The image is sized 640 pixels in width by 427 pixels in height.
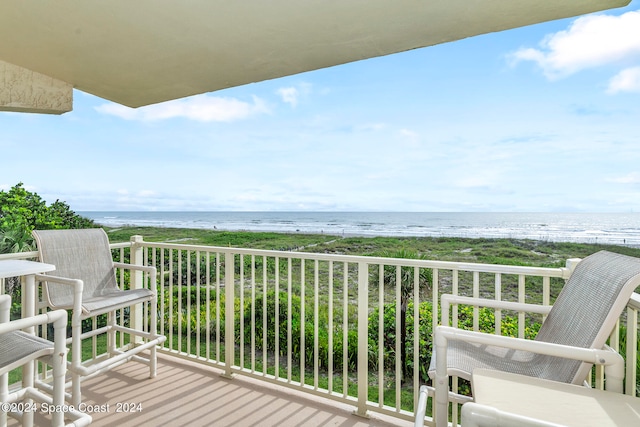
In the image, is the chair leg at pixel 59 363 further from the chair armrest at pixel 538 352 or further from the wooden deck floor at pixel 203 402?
the chair armrest at pixel 538 352

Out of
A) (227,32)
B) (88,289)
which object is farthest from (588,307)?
(88,289)

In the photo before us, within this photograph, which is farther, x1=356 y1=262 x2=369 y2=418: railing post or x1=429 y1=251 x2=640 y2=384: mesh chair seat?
x1=356 y1=262 x2=369 y2=418: railing post

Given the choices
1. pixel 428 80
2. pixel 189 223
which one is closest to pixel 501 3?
pixel 428 80

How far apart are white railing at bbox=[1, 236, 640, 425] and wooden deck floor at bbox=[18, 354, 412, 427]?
9 centimetres

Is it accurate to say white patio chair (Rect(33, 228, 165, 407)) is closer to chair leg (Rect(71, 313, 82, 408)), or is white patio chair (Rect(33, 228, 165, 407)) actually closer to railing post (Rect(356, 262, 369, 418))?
chair leg (Rect(71, 313, 82, 408))

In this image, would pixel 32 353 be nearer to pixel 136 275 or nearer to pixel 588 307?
pixel 136 275

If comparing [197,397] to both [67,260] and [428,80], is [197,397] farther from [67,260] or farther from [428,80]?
[428,80]

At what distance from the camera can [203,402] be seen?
2521mm

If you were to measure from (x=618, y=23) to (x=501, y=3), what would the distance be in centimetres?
636

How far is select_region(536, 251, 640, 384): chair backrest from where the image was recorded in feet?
4.23

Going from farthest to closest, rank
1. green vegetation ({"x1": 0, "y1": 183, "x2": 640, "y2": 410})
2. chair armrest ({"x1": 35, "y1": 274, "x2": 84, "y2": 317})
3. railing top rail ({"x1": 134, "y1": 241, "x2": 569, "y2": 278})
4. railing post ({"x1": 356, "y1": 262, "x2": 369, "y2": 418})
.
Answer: green vegetation ({"x1": 0, "y1": 183, "x2": 640, "y2": 410}) < railing post ({"x1": 356, "y1": 262, "x2": 369, "y2": 418}) < chair armrest ({"x1": 35, "y1": 274, "x2": 84, "y2": 317}) < railing top rail ({"x1": 134, "y1": 241, "x2": 569, "y2": 278})

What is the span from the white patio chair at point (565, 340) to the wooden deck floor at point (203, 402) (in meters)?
1.00

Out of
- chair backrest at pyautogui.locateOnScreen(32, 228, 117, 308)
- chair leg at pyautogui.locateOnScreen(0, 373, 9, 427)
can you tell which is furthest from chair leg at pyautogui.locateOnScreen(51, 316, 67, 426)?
chair backrest at pyautogui.locateOnScreen(32, 228, 117, 308)

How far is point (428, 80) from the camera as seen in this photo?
13305 millimetres
